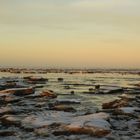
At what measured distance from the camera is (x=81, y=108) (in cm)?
3409

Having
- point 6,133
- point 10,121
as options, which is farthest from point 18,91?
point 6,133

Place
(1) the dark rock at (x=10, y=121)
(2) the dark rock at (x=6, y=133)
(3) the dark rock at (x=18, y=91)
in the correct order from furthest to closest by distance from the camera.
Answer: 1. (3) the dark rock at (x=18, y=91)
2. (1) the dark rock at (x=10, y=121)
3. (2) the dark rock at (x=6, y=133)

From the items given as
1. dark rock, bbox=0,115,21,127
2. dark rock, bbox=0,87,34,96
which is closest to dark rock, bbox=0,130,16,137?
dark rock, bbox=0,115,21,127

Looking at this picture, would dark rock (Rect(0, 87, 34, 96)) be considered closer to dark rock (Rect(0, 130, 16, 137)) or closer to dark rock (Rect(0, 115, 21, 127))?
dark rock (Rect(0, 115, 21, 127))

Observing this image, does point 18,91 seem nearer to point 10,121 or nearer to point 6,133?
point 10,121

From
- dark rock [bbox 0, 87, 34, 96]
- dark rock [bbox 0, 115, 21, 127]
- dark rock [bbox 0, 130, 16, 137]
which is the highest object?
dark rock [bbox 0, 87, 34, 96]

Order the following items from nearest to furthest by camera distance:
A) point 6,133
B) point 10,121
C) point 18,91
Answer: point 6,133
point 10,121
point 18,91

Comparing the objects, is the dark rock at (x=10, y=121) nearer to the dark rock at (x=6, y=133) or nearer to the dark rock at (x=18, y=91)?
the dark rock at (x=6, y=133)

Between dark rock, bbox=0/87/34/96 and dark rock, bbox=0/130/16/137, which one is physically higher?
dark rock, bbox=0/87/34/96

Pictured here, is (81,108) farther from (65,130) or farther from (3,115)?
(65,130)

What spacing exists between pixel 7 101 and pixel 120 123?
574 inches

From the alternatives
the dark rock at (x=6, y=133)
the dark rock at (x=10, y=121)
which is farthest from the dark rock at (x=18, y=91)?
the dark rock at (x=6, y=133)

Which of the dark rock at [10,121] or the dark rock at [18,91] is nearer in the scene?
the dark rock at [10,121]

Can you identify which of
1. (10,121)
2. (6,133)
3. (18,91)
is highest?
(18,91)
